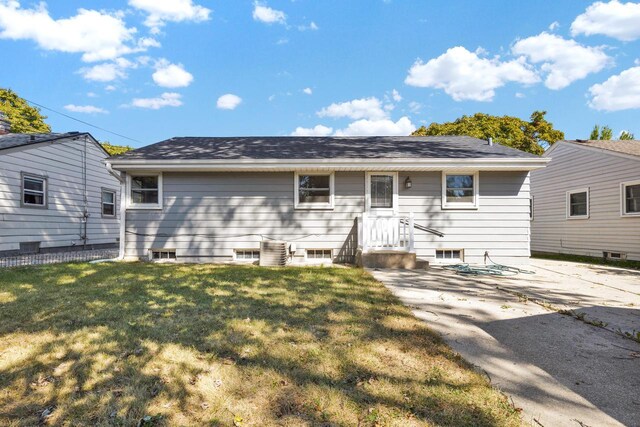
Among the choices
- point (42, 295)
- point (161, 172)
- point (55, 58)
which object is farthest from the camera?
point (55, 58)

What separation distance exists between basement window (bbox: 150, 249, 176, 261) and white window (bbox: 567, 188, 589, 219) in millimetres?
14120

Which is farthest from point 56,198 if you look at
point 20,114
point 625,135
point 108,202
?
point 625,135

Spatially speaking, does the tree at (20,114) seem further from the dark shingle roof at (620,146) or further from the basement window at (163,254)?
the dark shingle roof at (620,146)

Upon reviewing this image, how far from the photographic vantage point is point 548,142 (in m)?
25.6

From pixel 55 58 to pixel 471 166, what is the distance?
83.2 feet

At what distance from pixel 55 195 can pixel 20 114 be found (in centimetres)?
2395

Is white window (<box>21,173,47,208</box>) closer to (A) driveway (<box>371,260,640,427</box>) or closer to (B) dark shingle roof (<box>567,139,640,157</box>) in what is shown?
(A) driveway (<box>371,260,640,427</box>)

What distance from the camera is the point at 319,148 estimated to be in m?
9.11

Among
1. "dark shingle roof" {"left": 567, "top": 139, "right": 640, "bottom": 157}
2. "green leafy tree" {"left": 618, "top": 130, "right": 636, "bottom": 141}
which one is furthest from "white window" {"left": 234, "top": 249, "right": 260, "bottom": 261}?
"green leafy tree" {"left": 618, "top": 130, "right": 636, "bottom": 141}

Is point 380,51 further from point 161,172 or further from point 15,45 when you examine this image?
point 15,45

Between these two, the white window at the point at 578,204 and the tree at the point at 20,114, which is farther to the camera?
→ the tree at the point at 20,114

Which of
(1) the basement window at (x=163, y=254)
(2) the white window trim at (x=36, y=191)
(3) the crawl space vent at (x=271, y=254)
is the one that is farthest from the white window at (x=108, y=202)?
(3) the crawl space vent at (x=271, y=254)

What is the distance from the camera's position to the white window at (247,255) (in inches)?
330

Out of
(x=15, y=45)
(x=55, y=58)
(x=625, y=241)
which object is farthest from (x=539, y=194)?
(x=15, y=45)
